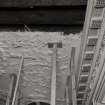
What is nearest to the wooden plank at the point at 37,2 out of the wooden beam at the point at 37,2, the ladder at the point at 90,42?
the wooden beam at the point at 37,2

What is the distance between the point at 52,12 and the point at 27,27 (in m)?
0.17

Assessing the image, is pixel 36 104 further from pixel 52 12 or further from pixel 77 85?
pixel 52 12

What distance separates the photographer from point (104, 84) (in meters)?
1.13

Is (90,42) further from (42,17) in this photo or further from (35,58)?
(35,58)

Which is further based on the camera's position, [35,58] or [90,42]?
[35,58]

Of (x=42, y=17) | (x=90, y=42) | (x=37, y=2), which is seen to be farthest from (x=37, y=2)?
(x=90, y=42)

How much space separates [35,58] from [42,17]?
34cm

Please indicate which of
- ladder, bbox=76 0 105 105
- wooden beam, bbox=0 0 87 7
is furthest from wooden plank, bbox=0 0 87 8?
ladder, bbox=76 0 105 105

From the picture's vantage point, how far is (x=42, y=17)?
981 mm

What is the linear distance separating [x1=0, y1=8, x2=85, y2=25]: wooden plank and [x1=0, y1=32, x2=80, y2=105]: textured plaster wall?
0.08 metres

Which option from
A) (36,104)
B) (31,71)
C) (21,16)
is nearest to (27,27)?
(21,16)

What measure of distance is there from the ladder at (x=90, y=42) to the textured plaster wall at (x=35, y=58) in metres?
0.11

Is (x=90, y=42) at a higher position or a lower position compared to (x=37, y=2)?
lower

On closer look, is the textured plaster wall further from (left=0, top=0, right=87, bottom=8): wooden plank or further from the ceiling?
(left=0, top=0, right=87, bottom=8): wooden plank
